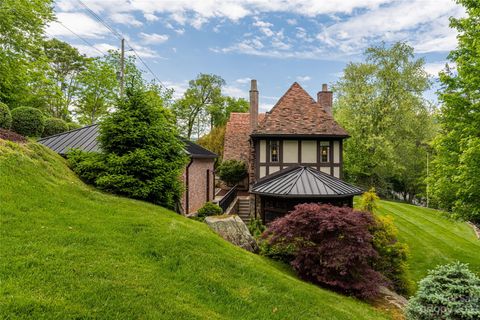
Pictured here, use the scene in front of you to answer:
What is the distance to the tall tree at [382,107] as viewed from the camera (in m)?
26.0

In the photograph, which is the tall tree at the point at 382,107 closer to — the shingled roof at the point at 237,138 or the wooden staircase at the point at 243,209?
the shingled roof at the point at 237,138

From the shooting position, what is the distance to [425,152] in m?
31.8

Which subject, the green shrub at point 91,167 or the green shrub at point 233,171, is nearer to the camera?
the green shrub at point 91,167

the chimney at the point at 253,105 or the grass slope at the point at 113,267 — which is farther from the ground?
the chimney at the point at 253,105

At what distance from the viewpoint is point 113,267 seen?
185 inches

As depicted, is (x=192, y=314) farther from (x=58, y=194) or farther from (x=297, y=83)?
(x=297, y=83)

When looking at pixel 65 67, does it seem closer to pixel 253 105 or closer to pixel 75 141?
pixel 75 141

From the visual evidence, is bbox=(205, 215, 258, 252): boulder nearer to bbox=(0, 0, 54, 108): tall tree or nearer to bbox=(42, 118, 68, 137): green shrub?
bbox=(42, 118, 68, 137): green shrub

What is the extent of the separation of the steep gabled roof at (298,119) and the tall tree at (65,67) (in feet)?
76.9

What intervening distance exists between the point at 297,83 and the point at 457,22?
8.26 metres

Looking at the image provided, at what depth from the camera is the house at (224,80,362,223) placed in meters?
13.0

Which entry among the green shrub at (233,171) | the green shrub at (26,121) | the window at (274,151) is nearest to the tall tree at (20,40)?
the green shrub at (26,121)

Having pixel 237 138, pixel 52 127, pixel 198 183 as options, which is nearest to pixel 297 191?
pixel 198 183

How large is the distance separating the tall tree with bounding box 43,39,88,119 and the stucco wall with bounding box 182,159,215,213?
63.4ft
